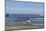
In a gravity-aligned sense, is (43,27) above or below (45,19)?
below

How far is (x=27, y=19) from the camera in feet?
3.91

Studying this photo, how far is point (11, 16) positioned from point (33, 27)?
1.17ft

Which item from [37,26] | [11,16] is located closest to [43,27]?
[37,26]

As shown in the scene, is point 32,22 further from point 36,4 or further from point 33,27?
point 36,4

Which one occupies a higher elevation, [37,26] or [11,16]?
[11,16]

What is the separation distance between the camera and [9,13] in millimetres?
1163

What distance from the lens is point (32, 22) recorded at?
120cm

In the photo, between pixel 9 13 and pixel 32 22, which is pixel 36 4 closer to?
pixel 32 22

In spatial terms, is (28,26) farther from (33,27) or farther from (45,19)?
(45,19)

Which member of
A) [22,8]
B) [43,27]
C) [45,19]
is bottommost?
[43,27]

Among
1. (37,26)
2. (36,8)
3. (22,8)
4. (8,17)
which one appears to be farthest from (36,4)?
(8,17)
